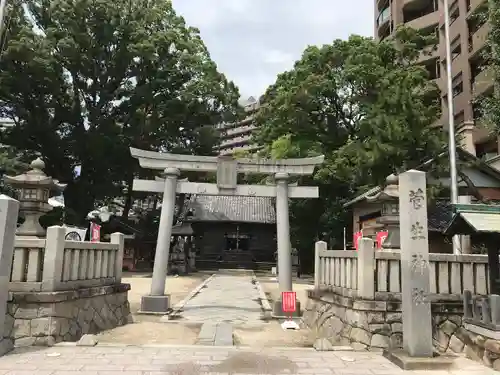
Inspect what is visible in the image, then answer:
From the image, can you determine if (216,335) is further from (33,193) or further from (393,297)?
(33,193)

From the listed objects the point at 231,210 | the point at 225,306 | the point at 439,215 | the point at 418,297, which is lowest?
the point at 225,306

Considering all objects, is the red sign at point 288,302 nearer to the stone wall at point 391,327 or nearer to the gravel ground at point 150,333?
the gravel ground at point 150,333

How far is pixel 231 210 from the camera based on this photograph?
127 feet

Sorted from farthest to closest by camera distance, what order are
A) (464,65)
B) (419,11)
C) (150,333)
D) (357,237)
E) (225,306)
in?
(419,11) < (464,65) < (357,237) < (225,306) < (150,333)

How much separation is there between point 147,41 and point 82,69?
16.0 ft

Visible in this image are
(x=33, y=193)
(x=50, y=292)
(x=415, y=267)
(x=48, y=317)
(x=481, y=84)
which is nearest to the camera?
(x=415, y=267)

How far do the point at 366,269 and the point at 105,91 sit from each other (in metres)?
26.4

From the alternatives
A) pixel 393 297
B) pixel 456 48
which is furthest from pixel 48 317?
pixel 456 48

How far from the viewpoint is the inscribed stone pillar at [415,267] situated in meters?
6.74

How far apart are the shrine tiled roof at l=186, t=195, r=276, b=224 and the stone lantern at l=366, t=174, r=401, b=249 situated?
87.0ft

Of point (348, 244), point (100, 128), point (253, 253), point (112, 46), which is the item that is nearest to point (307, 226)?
point (348, 244)

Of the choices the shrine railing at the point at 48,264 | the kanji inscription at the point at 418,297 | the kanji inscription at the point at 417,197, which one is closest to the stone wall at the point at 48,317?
the shrine railing at the point at 48,264

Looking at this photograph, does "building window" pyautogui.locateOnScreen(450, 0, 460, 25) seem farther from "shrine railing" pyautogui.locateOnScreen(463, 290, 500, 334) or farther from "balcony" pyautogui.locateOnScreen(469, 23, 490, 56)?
"shrine railing" pyautogui.locateOnScreen(463, 290, 500, 334)

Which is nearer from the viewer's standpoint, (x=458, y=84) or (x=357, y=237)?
(x=357, y=237)
